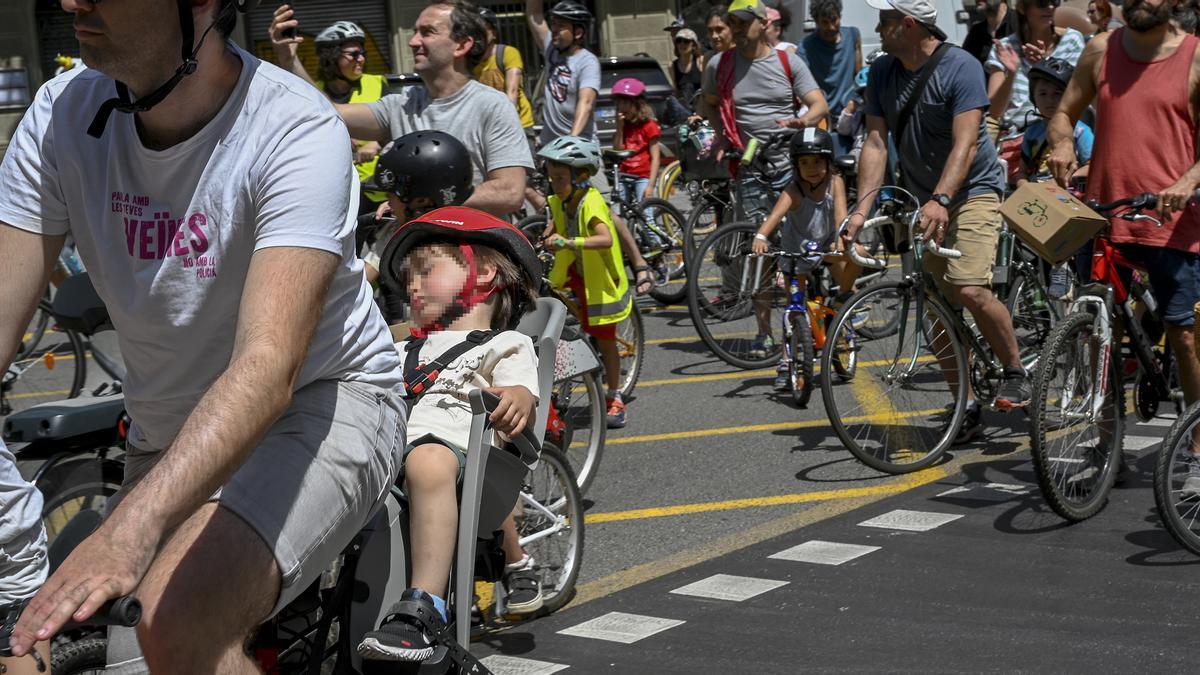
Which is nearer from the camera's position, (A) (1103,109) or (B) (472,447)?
(B) (472,447)

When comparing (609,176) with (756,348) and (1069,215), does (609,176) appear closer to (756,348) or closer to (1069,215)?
(756,348)

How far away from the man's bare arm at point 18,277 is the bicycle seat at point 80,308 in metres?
3.02

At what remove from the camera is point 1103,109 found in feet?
20.8

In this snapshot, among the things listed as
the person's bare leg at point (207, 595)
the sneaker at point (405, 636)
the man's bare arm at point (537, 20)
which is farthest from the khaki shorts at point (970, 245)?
the man's bare arm at point (537, 20)

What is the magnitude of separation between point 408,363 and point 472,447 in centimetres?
79

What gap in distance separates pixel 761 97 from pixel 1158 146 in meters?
4.46

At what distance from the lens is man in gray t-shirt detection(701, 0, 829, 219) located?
10.2 meters

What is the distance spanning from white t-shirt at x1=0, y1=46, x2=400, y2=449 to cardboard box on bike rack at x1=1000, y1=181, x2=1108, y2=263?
12.3 feet

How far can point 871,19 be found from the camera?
17688 mm

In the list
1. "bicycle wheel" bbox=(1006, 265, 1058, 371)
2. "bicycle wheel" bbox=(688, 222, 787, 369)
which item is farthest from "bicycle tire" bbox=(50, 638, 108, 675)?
"bicycle wheel" bbox=(688, 222, 787, 369)

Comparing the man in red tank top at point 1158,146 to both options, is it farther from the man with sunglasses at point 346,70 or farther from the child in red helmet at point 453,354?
the man with sunglasses at point 346,70

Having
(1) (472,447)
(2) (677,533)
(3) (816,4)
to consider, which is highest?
(3) (816,4)

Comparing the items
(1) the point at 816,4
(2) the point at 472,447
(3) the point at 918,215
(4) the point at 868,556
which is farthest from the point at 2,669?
(1) the point at 816,4

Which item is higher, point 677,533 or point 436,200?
point 436,200
